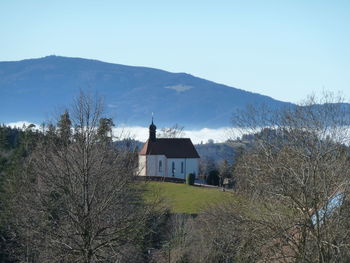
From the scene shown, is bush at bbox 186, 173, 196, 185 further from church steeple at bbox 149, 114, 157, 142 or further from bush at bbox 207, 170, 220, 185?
church steeple at bbox 149, 114, 157, 142

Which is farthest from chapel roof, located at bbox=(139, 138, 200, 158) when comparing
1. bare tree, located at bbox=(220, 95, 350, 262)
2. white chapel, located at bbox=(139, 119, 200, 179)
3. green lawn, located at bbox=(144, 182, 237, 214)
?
bare tree, located at bbox=(220, 95, 350, 262)

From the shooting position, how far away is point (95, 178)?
15.5m

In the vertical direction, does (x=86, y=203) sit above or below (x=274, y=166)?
below

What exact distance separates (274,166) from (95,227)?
4153 mm

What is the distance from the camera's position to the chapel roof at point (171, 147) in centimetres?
8400

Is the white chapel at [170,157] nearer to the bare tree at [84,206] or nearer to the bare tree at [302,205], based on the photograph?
the bare tree at [84,206]

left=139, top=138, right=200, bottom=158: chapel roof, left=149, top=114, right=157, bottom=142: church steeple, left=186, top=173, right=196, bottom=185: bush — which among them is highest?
left=149, top=114, right=157, bottom=142: church steeple

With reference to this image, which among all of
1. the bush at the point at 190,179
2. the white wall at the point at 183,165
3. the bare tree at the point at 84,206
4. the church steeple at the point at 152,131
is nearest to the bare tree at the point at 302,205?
the bare tree at the point at 84,206

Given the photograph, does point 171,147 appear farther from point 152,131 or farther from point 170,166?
point 152,131

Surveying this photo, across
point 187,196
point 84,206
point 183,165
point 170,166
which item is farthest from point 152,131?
point 84,206

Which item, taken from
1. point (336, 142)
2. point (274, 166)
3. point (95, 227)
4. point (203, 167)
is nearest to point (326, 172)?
point (274, 166)

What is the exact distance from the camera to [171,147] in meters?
86.1

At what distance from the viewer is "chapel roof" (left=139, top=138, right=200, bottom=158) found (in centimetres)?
8400

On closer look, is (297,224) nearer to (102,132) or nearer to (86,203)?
(86,203)
